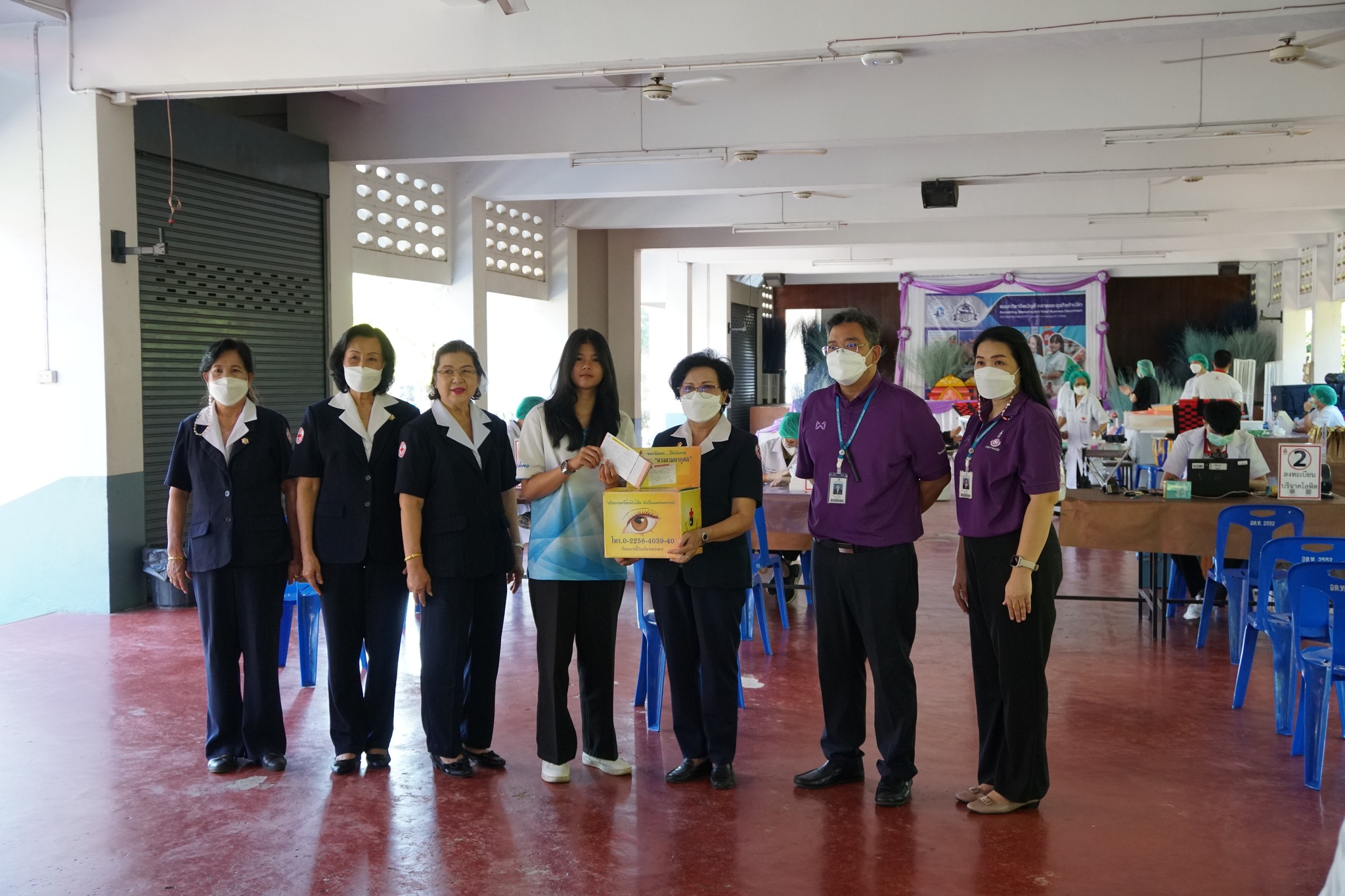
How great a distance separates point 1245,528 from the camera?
623 centimetres

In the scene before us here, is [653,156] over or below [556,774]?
over

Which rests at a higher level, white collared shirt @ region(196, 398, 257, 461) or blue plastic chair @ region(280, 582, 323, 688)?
white collared shirt @ region(196, 398, 257, 461)

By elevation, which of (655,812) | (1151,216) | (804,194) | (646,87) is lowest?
(655,812)

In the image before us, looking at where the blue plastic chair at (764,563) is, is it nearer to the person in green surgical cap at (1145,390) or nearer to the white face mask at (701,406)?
the white face mask at (701,406)

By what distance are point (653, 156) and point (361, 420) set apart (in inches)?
206

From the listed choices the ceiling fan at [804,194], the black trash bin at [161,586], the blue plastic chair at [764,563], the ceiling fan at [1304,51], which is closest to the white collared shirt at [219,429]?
the blue plastic chair at [764,563]

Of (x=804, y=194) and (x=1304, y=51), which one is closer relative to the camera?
(x=1304, y=51)

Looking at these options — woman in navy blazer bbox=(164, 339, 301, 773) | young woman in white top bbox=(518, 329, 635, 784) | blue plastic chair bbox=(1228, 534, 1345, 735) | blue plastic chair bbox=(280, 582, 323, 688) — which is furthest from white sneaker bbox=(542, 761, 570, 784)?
blue plastic chair bbox=(1228, 534, 1345, 735)

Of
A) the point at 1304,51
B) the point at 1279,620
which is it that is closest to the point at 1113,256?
the point at 1304,51

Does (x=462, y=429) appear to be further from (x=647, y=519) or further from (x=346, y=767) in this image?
(x=346, y=767)

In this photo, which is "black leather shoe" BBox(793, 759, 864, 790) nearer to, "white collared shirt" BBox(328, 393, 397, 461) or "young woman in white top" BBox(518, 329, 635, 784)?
"young woman in white top" BBox(518, 329, 635, 784)

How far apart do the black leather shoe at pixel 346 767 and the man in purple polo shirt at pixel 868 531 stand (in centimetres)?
163

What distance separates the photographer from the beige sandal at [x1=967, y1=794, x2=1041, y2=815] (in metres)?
3.87

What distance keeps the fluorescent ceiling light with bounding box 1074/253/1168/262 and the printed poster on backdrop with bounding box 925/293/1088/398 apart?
10.1ft
